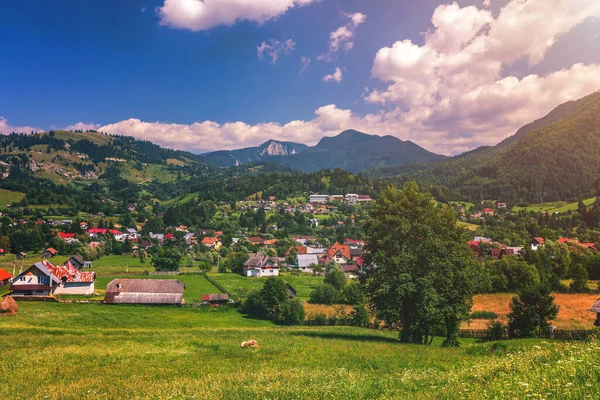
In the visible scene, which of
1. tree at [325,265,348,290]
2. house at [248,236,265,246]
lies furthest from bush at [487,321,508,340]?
house at [248,236,265,246]

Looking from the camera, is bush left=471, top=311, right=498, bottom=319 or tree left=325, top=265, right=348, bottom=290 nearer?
bush left=471, top=311, right=498, bottom=319

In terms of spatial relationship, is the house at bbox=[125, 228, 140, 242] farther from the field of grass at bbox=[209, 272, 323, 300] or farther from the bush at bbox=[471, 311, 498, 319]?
the bush at bbox=[471, 311, 498, 319]

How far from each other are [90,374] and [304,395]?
11.1 meters

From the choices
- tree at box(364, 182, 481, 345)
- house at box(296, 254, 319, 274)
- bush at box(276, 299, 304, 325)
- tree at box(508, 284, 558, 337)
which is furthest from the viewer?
house at box(296, 254, 319, 274)

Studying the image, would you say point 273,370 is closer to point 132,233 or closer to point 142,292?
point 142,292

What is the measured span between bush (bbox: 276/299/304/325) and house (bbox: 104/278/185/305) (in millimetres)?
18003

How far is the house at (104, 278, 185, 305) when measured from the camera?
177ft

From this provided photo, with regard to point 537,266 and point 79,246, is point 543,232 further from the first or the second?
point 79,246

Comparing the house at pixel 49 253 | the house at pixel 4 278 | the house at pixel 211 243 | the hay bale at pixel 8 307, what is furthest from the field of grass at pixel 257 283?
the house at pixel 49 253

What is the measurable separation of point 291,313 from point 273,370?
36.2m

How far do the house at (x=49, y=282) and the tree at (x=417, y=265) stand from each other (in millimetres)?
51003

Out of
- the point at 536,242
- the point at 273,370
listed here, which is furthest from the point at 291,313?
the point at 536,242

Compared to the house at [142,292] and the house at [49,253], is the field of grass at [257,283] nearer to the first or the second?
the house at [142,292]

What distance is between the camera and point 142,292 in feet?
184
